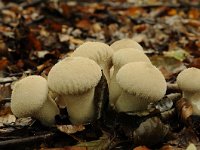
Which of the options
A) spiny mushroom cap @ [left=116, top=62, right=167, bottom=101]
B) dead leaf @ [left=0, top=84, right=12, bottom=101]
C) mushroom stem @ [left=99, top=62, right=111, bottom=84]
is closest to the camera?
spiny mushroom cap @ [left=116, top=62, right=167, bottom=101]

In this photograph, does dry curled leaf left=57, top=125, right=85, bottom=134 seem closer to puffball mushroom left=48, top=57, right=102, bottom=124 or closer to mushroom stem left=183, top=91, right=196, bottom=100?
puffball mushroom left=48, top=57, right=102, bottom=124

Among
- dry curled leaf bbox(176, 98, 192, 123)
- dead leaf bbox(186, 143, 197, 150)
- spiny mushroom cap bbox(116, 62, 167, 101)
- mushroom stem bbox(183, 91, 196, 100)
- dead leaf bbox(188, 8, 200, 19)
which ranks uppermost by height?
spiny mushroom cap bbox(116, 62, 167, 101)

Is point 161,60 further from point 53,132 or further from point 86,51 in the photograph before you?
point 53,132

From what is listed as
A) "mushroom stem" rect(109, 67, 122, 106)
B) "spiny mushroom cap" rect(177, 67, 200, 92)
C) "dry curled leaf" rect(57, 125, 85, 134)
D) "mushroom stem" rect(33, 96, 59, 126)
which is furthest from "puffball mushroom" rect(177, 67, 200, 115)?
"mushroom stem" rect(33, 96, 59, 126)

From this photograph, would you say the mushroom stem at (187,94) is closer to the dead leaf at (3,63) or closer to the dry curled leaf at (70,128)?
the dry curled leaf at (70,128)

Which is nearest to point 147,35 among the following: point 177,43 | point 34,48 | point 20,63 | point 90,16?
point 177,43

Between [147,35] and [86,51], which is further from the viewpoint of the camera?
[147,35]

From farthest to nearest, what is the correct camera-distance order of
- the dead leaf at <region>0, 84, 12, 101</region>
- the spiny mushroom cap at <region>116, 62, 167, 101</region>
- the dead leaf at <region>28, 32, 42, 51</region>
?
the dead leaf at <region>28, 32, 42, 51</region> → the dead leaf at <region>0, 84, 12, 101</region> → the spiny mushroom cap at <region>116, 62, 167, 101</region>
